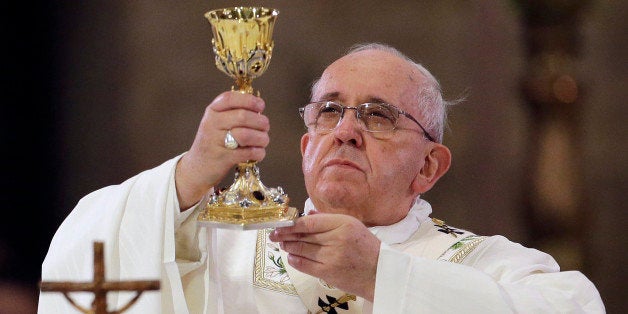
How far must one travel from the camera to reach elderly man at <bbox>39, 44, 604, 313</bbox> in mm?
2299

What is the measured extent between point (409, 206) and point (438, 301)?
2.33 ft

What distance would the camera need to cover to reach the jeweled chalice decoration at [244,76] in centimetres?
210

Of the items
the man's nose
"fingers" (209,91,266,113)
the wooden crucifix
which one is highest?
"fingers" (209,91,266,113)

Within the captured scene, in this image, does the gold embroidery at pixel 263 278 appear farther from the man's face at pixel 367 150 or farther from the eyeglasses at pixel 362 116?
the eyeglasses at pixel 362 116

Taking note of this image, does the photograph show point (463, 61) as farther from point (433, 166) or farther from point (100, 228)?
point (100, 228)

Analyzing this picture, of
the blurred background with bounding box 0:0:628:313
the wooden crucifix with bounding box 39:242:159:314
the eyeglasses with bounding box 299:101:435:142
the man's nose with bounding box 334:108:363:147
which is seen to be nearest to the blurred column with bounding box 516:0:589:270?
the blurred background with bounding box 0:0:628:313

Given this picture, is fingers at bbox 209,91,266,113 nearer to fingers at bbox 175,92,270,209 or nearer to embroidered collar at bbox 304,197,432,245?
fingers at bbox 175,92,270,209

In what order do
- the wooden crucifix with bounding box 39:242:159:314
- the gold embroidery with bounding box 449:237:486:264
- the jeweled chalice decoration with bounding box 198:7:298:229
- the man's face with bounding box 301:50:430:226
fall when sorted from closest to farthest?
the wooden crucifix with bounding box 39:242:159:314
the jeweled chalice decoration with bounding box 198:7:298:229
the man's face with bounding box 301:50:430:226
the gold embroidery with bounding box 449:237:486:264

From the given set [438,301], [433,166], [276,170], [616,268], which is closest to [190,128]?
[276,170]

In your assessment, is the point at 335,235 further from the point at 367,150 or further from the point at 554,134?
the point at 554,134

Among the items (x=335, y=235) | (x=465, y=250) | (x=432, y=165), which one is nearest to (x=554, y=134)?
(x=432, y=165)

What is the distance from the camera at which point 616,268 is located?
434 centimetres

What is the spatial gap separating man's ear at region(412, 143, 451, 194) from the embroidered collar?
7cm

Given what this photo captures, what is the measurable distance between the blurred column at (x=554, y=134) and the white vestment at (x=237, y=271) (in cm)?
142
